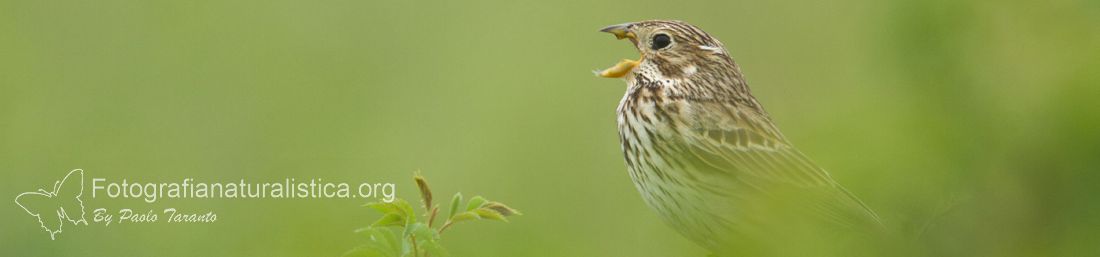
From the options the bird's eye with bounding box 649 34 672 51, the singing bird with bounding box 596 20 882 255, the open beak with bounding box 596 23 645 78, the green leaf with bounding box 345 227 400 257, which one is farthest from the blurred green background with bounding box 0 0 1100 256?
the bird's eye with bounding box 649 34 672 51

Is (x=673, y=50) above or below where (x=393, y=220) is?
above

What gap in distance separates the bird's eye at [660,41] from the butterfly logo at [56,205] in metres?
1.55

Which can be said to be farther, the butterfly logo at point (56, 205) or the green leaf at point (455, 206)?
the butterfly logo at point (56, 205)

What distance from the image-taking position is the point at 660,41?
403cm

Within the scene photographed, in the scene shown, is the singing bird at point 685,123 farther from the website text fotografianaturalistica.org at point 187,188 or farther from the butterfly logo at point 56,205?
the butterfly logo at point 56,205

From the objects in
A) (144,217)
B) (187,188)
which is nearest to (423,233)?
(144,217)

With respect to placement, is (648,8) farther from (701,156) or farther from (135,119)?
(701,156)

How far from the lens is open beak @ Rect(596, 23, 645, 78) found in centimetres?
312

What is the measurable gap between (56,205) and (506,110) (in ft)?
13.6

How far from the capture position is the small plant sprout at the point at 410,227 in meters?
1.30

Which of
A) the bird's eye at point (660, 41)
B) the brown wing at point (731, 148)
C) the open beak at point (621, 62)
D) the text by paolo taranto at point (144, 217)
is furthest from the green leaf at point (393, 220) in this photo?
the bird's eye at point (660, 41)

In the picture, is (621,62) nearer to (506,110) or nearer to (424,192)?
(424,192)

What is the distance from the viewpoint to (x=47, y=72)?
8.25m

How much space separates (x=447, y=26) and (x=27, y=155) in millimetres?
3671
